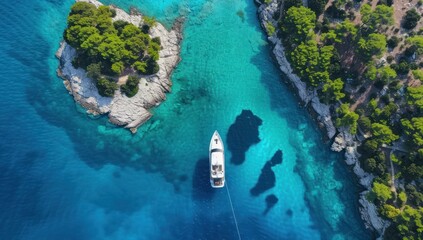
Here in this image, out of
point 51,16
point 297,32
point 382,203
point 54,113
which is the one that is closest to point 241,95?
point 297,32

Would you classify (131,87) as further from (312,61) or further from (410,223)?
(410,223)

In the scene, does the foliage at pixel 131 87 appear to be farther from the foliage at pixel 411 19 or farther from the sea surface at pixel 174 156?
the foliage at pixel 411 19

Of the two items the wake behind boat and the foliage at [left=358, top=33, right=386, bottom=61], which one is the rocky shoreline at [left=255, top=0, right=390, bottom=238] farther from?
the wake behind boat

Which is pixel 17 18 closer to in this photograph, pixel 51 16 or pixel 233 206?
pixel 51 16

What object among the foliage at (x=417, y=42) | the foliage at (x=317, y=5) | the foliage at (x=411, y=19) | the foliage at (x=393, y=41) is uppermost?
the foliage at (x=411, y=19)

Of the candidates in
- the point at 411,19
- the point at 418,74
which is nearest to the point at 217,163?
the point at 418,74

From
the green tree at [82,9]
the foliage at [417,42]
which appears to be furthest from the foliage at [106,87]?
the foliage at [417,42]
